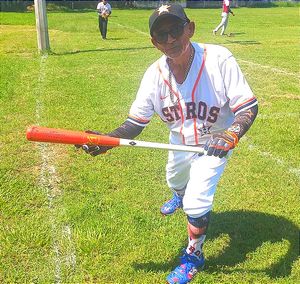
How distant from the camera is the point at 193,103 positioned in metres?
3.40

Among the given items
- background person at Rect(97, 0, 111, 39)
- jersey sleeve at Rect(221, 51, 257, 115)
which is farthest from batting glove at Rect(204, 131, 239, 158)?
background person at Rect(97, 0, 111, 39)

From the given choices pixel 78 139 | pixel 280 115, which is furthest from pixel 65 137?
pixel 280 115

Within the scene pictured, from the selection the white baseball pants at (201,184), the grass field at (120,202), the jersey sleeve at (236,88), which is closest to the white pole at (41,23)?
the grass field at (120,202)

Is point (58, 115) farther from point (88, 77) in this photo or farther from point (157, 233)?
point (157, 233)

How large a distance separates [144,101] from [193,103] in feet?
1.38

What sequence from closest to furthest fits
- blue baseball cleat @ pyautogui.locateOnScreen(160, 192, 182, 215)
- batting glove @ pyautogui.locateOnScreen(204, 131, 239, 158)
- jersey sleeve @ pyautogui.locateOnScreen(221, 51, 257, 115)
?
batting glove @ pyautogui.locateOnScreen(204, 131, 239, 158) → jersey sleeve @ pyautogui.locateOnScreen(221, 51, 257, 115) → blue baseball cleat @ pyautogui.locateOnScreen(160, 192, 182, 215)

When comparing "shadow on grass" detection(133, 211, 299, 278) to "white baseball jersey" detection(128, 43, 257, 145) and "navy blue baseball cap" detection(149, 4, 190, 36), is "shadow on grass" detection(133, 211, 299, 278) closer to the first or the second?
"white baseball jersey" detection(128, 43, 257, 145)

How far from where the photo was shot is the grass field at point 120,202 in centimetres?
369

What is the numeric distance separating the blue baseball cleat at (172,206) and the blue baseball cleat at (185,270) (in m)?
0.92

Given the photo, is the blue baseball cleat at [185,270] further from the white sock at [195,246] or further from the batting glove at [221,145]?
the batting glove at [221,145]

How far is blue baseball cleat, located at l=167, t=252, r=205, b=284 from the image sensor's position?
3.45 m

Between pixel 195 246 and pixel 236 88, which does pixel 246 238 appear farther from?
pixel 236 88

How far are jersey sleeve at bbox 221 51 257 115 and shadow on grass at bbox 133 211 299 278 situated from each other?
4.29 ft

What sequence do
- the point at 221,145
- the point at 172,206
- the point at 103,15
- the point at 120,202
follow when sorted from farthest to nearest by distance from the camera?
the point at 103,15, the point at 120,202, the point at 172,206, the point at 221,145
